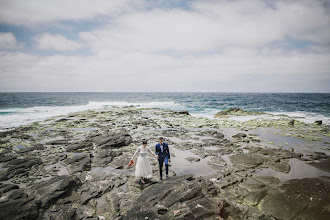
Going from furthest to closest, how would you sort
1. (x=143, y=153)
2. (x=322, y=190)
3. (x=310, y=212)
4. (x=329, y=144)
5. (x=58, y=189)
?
1. (x=329, y=144)
2. (x=143, y=153)
3. (x=58, y=189)
4. (x=322, y=190)
5. (x=310, y=212)

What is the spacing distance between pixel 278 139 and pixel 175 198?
17628mm

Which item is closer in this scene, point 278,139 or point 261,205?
point 261,205

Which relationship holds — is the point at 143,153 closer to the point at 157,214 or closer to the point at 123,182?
the point at 123,182

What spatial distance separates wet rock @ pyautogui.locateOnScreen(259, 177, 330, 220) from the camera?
21.0 ft

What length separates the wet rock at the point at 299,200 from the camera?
252 inches

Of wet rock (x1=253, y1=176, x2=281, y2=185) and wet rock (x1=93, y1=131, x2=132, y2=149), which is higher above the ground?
wet rock (x1=93, y1=131, x2=132, y2=149)

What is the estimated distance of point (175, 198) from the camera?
264 inches

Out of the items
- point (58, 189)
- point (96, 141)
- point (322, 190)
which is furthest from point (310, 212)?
point (96, 141)

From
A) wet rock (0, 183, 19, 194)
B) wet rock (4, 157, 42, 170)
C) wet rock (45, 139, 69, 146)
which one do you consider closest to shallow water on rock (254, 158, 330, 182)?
wet rock (0, 183, 19, 194)

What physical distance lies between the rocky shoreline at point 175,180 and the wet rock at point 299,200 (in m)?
0.03

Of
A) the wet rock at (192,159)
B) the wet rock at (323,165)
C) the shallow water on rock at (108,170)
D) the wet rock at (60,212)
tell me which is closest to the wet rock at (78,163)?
the shallow water on rock at (108,170)

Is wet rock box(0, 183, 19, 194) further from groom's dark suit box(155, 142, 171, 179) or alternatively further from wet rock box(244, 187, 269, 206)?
wet rock box(244, 187, 269, 206)

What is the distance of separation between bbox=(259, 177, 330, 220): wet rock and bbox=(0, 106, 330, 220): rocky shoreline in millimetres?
A: 33

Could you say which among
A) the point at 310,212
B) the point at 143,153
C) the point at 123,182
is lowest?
the point at 123,182
